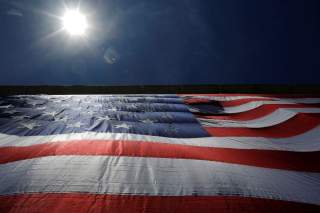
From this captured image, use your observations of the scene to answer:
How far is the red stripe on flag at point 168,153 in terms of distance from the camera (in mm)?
1356

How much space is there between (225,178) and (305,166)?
1.76ft

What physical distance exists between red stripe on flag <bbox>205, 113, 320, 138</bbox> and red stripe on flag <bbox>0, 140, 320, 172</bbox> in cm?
35

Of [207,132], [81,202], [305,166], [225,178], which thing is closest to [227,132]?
[207,132]

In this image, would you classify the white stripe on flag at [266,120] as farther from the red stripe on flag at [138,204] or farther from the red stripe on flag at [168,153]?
the red stripe on flag at [138,204]

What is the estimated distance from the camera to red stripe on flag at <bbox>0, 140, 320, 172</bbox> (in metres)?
1.36

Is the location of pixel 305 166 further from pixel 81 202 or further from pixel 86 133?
pixel 86 133

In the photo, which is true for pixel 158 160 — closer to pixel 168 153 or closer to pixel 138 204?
pixel 168 153

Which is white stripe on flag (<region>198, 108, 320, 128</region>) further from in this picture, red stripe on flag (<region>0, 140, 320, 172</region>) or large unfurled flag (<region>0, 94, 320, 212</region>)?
red stripe on flag (<region>0, 140, 320, 172</region>)

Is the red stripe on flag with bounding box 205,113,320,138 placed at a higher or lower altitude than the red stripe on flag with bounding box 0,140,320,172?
higher

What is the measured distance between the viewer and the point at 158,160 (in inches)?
51.6

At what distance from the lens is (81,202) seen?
96cm

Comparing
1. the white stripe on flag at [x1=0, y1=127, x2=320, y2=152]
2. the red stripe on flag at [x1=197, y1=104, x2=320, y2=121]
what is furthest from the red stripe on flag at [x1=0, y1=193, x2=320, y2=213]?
the red stripe on flag at [x1=197, y1=104, x2=320, y2=121]

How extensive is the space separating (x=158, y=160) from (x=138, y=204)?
1.21ft

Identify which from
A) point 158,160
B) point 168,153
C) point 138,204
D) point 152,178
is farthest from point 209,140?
point 138,204
